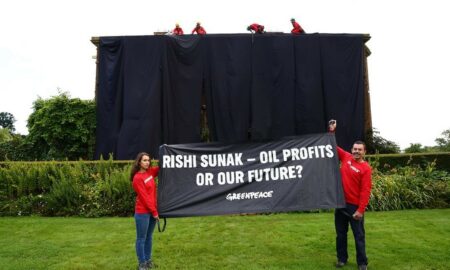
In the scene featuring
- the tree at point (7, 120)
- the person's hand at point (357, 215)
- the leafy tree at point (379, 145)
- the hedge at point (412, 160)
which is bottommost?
the person's hand at point (357, 215)

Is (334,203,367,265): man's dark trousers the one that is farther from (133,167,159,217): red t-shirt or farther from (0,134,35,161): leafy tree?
(0,134,35,161): leafy tree

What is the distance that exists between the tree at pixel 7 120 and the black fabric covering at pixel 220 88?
83.7 meters

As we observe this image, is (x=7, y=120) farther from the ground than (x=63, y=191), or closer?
farther from the ground

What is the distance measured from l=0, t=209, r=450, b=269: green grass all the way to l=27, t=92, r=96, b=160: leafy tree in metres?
6.05

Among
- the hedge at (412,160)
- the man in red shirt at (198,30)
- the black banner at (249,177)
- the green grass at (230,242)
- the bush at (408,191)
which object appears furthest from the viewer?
the man in red shirt at (198,30)

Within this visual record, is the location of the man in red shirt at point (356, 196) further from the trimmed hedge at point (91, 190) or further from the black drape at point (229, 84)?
the black drape at point (229, 84)

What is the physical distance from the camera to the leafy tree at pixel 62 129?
48.4ft

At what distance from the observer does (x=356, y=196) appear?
5.18 metres

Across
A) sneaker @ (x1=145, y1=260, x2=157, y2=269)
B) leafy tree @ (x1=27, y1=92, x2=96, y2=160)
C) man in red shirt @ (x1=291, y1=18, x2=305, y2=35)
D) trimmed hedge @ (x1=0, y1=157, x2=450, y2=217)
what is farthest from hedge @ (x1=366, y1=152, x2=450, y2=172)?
leafy tree @ (x1=27, y1=92, x2=96, y2=160)

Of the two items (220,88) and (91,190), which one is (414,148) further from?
(91,190)

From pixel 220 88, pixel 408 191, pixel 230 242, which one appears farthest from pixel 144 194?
pixel 220 88

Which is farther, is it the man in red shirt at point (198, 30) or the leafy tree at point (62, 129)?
the man in red shirt at point (198, 30)

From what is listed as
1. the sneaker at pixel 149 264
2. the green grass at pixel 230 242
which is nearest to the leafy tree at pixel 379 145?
the green grass at pixel 230 242

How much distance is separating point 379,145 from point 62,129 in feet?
37.9
